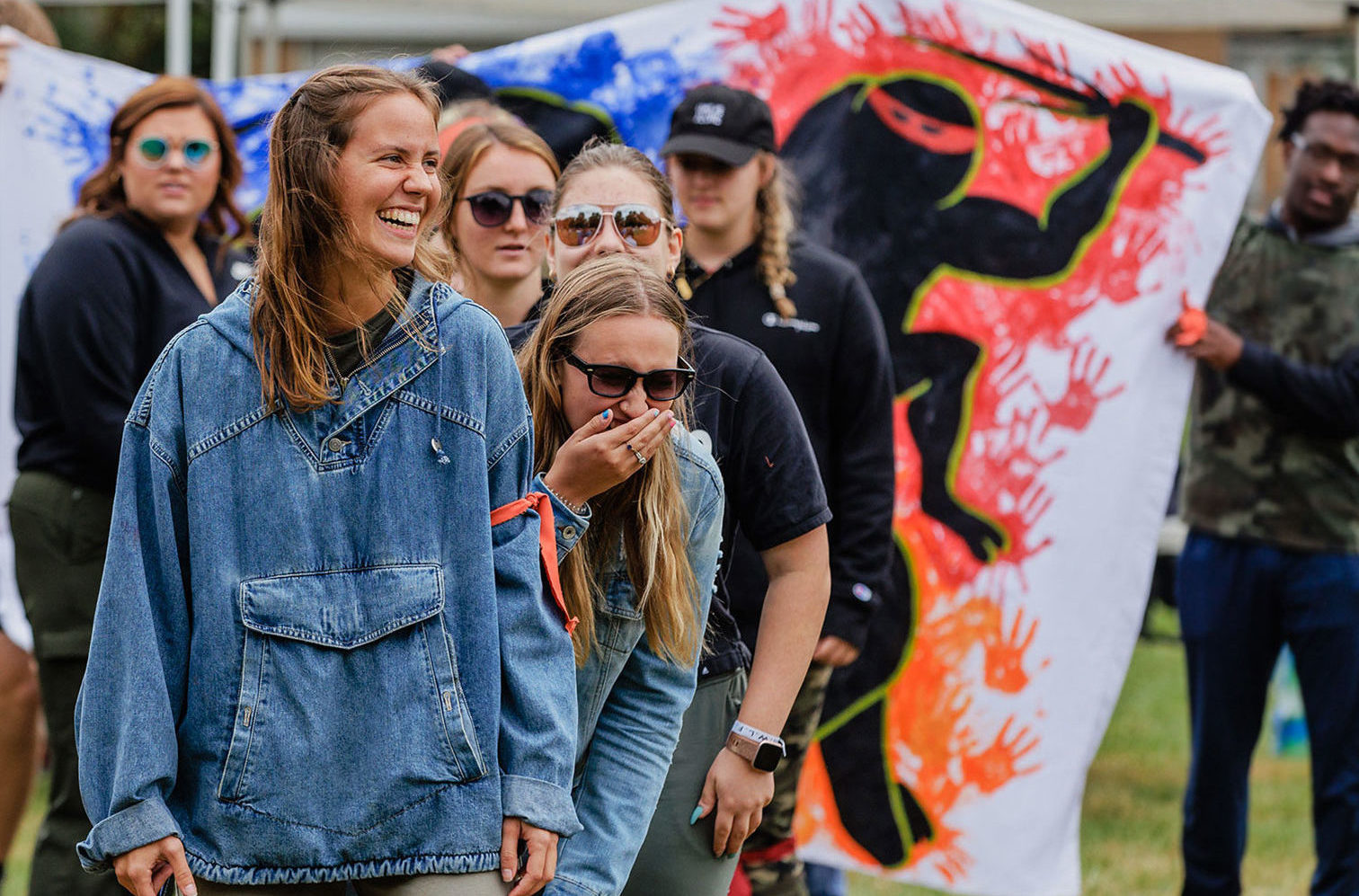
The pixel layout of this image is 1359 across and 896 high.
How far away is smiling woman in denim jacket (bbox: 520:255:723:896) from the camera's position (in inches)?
88.9

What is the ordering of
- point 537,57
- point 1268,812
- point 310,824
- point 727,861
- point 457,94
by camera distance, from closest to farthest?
1. point 310,824
2. point 727,861
3. point 457,94
4. point 537,57
5. point 1268,812

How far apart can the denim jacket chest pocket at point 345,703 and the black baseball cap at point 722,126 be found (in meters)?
1.91

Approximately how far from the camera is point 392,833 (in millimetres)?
1968

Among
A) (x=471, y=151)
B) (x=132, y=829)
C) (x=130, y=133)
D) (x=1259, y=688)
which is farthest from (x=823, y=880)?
(x=132, y=829)

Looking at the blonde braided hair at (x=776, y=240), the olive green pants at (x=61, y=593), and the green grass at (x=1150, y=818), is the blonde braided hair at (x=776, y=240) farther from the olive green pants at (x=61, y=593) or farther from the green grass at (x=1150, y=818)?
the green grass at (x=1150, y=818)

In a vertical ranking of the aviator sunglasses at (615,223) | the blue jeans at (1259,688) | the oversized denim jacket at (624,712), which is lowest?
the blue jeans at (1259,688)

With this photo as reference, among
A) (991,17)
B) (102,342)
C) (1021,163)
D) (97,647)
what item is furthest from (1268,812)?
(97,647)

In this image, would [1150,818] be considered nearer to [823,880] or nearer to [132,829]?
[823,880]

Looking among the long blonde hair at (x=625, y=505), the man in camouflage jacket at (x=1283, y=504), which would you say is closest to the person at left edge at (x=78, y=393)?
the long blonde hair at (x=625, y=505)

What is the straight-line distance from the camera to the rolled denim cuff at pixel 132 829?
6.22ft

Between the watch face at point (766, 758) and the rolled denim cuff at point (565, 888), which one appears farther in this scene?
the watch face at point (766, 758)

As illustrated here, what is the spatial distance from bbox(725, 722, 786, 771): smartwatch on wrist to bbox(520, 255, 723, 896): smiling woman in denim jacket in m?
0.23

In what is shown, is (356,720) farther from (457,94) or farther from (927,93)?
(927,93)

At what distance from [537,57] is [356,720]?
10.1 ft
